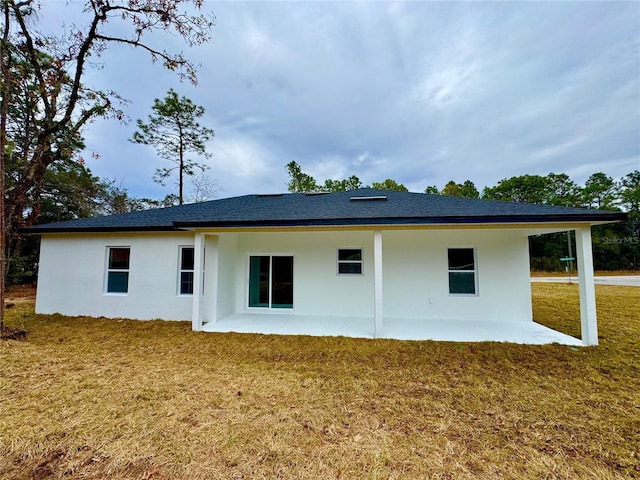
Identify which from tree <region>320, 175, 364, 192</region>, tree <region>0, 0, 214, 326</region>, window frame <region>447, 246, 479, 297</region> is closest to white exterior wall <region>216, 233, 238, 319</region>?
tree <region>0, 0, 214, 326</region>

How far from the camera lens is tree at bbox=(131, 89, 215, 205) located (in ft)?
58.3

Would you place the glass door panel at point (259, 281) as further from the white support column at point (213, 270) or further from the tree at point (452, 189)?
the tree at point (452, 189)

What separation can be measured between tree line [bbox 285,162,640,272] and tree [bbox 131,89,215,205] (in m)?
8.88

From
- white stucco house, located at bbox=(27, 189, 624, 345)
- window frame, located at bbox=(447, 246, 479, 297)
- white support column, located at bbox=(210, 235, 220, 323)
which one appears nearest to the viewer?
white stucco house, located at bbox=(27, 189, 624, 345)

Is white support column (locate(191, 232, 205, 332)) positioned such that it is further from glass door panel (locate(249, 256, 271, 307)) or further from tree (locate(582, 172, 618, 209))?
tree (locate(582, 172, 618, 209))

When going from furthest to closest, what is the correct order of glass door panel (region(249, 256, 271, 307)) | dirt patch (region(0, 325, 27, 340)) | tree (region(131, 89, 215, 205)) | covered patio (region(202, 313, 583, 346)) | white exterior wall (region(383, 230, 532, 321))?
tree (region(131, 89, 215, 205))
glass door panel (region(249, 256, 271, 307))
white exterior wall (region(383, 230, 532, 321))
covered patio (region(202, 313, 583, 346))
dirt patch (region(0, 325, 27, 340))

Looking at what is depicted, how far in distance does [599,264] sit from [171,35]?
42.7m

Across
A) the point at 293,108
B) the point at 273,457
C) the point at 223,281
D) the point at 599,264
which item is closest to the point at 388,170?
the point at 293,108

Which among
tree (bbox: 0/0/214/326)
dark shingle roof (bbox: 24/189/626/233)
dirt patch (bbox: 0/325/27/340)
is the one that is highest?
tree (bbox: 0/0/214/326)

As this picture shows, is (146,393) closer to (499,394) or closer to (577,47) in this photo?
(499,394)

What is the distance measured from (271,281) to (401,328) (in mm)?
4215

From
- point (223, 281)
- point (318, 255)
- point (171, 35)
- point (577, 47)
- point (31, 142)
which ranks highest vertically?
point (577, 47)

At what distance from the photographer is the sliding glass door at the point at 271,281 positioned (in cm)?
859

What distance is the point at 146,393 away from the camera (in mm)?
3627
